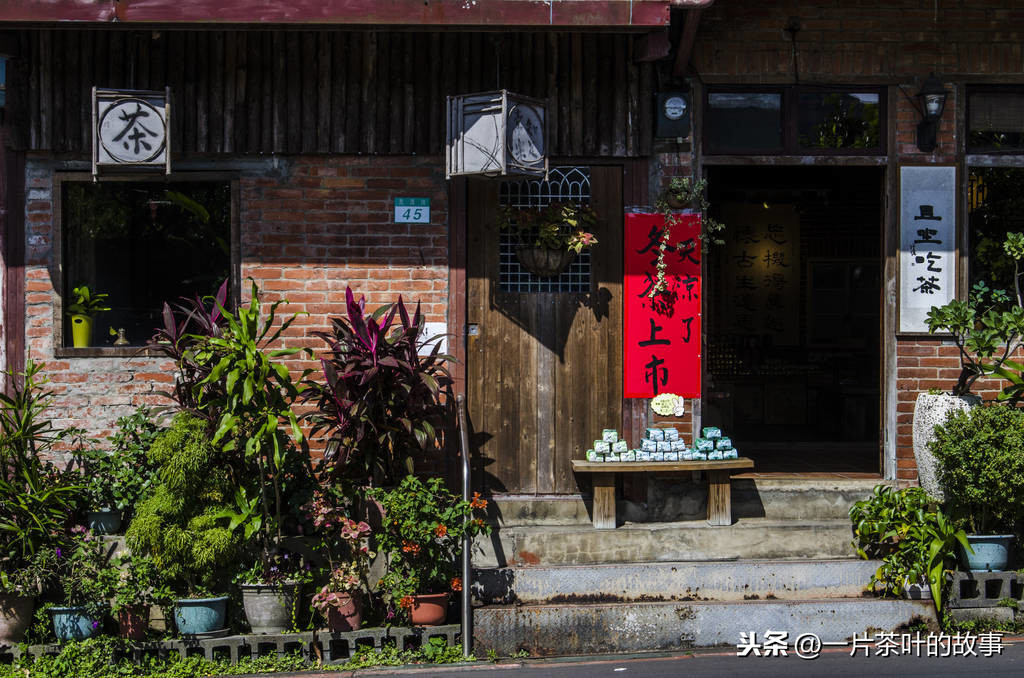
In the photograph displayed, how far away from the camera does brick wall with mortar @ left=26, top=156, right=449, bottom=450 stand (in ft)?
25.1

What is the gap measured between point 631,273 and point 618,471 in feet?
5.23

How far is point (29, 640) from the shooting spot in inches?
253

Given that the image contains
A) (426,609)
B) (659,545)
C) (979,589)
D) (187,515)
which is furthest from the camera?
(659,545)

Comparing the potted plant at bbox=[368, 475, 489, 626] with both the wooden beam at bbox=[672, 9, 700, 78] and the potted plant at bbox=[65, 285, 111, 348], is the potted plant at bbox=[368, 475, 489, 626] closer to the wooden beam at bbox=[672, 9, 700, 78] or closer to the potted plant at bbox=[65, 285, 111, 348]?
the potted plant at bbox=[65, 285, 111, 348]

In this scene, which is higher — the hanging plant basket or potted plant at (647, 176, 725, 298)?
potted plant at (647, 176, 725, 298)

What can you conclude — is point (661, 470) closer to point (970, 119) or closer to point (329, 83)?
point (970, 119)

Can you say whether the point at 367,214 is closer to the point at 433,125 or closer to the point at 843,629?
the point at 433,125

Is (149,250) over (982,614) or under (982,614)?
over

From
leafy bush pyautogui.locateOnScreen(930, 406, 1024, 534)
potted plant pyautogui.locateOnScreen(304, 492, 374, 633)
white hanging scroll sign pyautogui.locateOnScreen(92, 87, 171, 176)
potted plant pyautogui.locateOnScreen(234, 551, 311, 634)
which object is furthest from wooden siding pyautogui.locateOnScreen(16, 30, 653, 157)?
potted plant pyautogui.locateOnScreen(234, 551, 311, 634)

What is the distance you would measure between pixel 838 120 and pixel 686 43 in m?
1.55

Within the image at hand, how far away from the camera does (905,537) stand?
691 cm

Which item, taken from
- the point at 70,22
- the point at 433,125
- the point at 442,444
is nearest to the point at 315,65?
the point at 433,125

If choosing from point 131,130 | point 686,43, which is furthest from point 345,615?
point 686,43

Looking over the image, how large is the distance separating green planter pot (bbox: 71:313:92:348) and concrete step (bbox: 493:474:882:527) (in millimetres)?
3532
